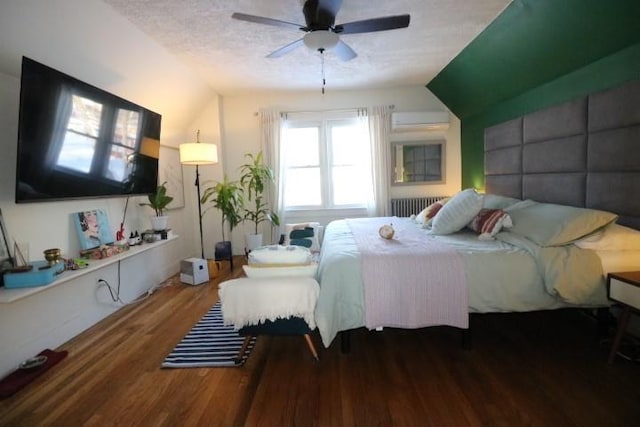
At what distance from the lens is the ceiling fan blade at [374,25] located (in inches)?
83.4

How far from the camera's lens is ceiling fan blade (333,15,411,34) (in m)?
2.12

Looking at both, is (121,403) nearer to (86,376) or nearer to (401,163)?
(86,376)

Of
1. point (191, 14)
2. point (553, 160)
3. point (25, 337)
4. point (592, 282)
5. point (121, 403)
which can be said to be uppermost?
point (191, 14)

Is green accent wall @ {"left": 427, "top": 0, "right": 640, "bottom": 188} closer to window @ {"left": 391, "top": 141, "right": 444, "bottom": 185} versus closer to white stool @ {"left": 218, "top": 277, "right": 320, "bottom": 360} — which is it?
window @ {"left": 391, "top": 141, "right": 444, "bottom": 185}

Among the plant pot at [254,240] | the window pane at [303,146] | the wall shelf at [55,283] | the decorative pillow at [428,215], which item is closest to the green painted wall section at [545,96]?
the decorative pillow at [428,215]

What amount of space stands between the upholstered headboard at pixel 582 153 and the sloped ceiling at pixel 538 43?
13.4 inches

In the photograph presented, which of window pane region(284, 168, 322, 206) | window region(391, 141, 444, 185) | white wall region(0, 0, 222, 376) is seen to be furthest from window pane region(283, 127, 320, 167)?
white wall region(0, 0, 222, 376)

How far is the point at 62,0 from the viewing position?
2.03 m

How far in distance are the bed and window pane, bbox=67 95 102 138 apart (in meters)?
2.09

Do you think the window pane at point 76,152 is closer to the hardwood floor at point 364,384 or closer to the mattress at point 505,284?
the hardwood floor at point 364,384

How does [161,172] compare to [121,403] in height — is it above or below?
above

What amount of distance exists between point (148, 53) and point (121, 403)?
9.75 ft

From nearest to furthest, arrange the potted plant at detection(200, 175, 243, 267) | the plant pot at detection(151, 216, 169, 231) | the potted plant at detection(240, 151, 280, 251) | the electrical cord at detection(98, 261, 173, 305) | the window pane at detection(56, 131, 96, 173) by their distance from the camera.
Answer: the window pane at detection(56, 131, 96, 173) < the electrical cord at detection(98, 261, 173, 305) < the plant pot at detection(151, 216, 169, 231) < the potted plant at detection(200, 175, 243, 267) < the potted plant at detection(240, 151, 280, 251)

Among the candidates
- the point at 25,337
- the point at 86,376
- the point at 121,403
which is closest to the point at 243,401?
the point at 121,403
